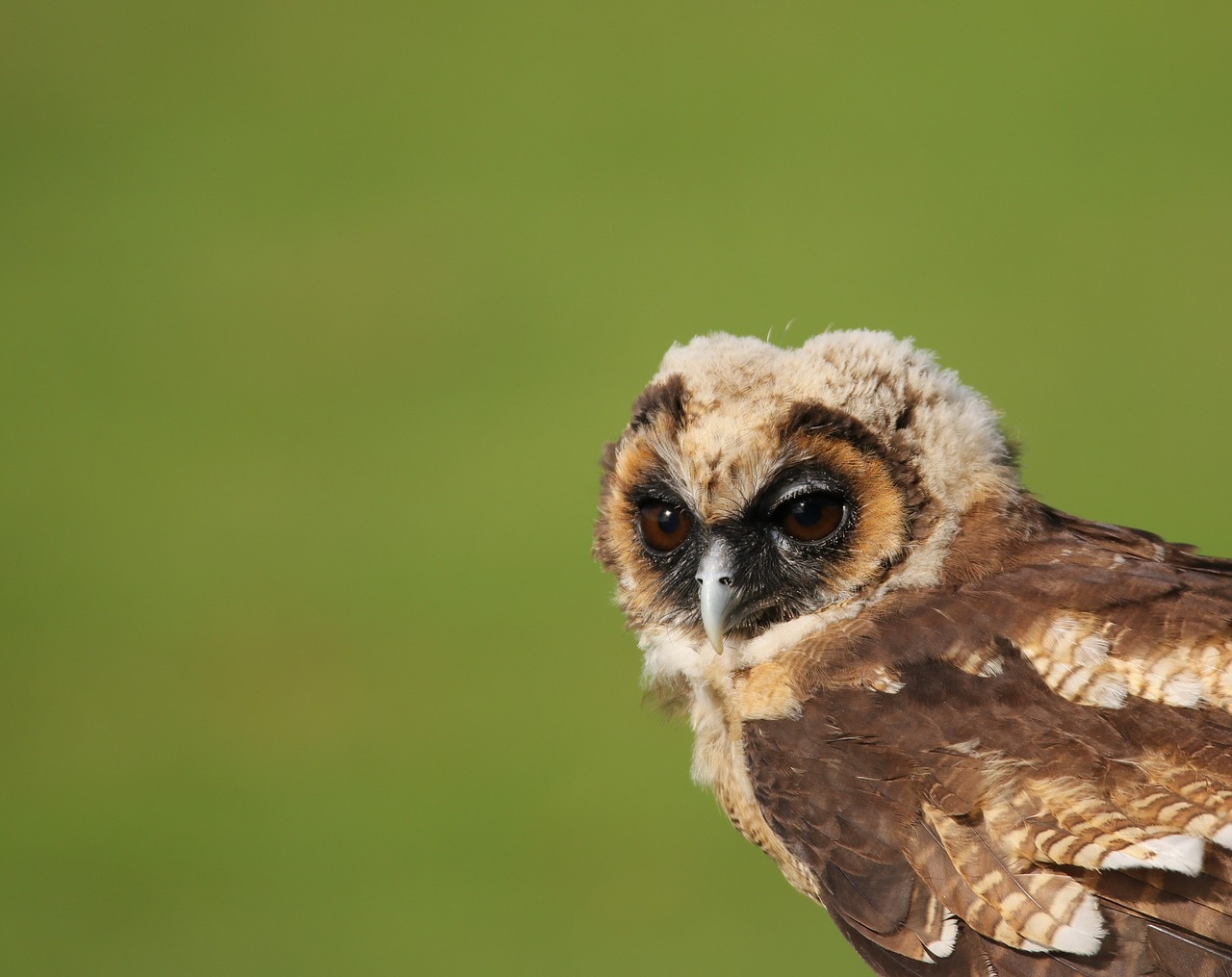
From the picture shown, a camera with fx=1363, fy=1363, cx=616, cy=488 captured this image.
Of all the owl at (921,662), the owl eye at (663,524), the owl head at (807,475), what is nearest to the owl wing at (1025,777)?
the owl at (921,662)

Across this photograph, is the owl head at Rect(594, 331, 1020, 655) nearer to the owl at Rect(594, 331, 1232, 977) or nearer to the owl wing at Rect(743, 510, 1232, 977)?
the owl at Rect(594, 331, 1232, 977)

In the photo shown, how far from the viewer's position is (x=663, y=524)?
12.1 ft

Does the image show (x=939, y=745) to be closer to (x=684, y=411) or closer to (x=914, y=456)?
(x=914, y=456)

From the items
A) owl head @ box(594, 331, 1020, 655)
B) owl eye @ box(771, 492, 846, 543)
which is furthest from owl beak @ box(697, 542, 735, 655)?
owl eye @ box(771, 492, 846, 543)

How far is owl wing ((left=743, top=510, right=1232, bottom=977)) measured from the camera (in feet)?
9.08

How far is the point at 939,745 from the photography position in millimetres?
2982

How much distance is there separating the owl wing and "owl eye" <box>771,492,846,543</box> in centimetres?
31

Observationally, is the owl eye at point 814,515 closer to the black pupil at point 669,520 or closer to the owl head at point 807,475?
the owl head at point 807,475

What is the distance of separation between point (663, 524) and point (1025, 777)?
120 cm

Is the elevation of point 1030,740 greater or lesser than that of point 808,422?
lesser

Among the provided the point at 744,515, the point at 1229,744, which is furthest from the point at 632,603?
the point at 1229,744

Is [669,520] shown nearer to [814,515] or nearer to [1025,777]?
[814,515]

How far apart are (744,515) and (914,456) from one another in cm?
45

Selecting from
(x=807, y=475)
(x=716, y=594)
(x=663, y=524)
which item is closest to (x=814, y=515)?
(x=807, y=475)
